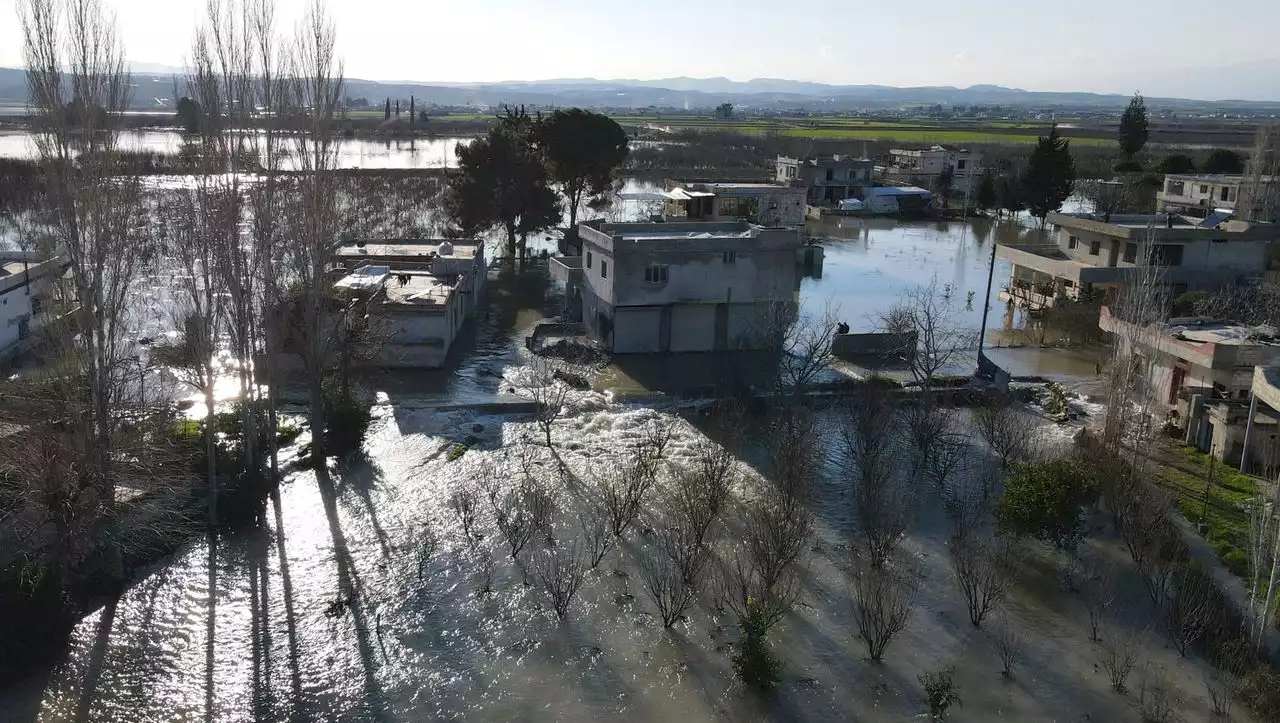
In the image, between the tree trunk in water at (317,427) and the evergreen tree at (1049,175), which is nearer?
the tree trunk in water at (317,427)

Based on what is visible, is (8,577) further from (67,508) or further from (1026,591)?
(1026,591)

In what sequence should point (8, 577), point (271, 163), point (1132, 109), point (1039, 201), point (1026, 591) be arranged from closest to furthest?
point (8, 577) < point (1026, 591) < point (271, 163) < point (1039, 201) < point (1132, 109)

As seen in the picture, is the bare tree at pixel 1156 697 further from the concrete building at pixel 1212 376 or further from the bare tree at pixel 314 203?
the bare tree at pixel 314 203

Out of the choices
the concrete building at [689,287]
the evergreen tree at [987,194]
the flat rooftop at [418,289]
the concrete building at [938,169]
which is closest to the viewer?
the flat rooftop at [418,289]

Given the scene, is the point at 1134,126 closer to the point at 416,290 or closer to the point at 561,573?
the point at 416,290

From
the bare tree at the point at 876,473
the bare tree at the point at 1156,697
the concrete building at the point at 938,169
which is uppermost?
the concrete building at the point at 938,169

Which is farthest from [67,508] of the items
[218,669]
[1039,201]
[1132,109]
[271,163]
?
[1132,109]

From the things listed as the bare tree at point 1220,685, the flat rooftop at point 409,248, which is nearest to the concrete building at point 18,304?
Result: the flat rooftop at point 409,248

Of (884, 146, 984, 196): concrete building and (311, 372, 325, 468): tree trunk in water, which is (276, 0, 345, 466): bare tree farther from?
(884, 146, 984, 196): concrete building
